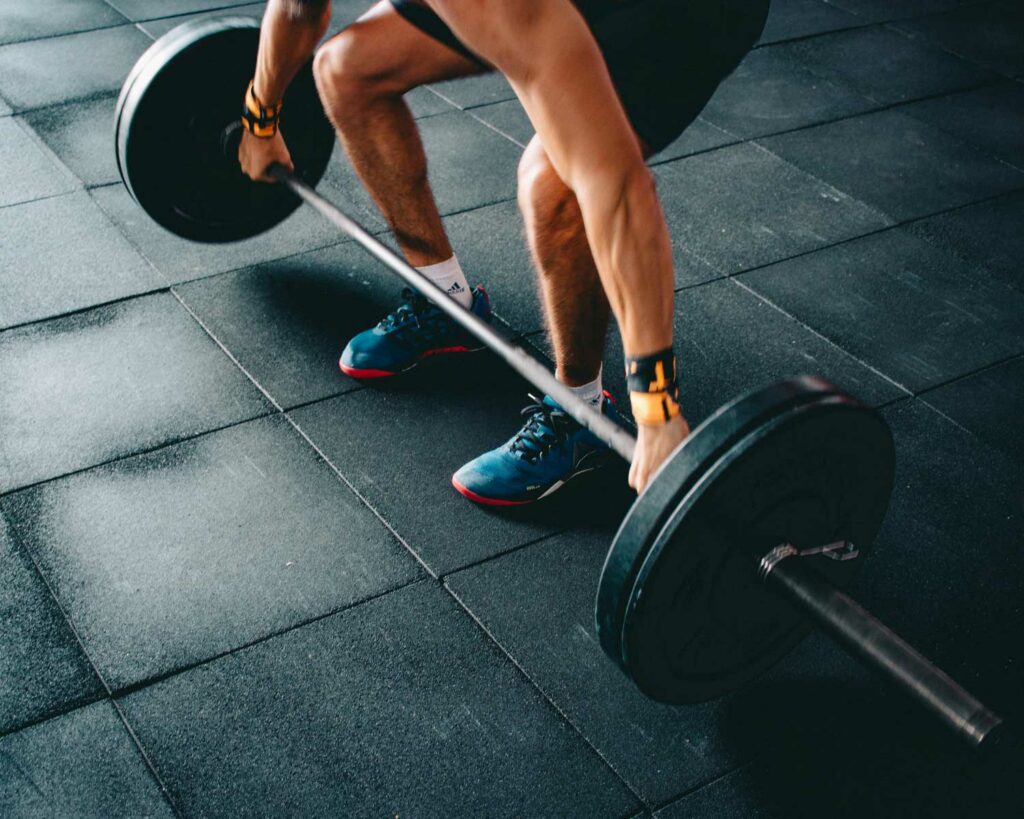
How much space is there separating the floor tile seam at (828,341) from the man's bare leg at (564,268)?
2.23 ft

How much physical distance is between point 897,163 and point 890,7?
1.39 metres

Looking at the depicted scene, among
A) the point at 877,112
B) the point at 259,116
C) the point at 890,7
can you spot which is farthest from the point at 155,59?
the point at 890,7

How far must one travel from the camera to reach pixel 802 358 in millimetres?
2219

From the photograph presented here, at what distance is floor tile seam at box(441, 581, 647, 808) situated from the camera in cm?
140

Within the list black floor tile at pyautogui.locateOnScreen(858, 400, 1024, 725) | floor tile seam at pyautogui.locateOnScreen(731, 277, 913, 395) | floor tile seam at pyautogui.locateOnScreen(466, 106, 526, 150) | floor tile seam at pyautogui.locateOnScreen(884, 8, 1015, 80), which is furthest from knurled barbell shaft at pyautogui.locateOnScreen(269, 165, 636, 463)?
floor tile seam at pyautogui.locateOnScreen(884, 8, 1015, 80)

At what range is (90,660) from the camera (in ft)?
5.04

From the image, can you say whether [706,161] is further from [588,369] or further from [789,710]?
[789,710]

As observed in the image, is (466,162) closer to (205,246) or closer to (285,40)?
(205,246)

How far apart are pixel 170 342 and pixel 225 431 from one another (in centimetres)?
32

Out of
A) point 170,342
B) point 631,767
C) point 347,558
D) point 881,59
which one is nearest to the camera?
point 631,767

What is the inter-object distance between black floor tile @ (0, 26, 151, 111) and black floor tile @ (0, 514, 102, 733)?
1922mm

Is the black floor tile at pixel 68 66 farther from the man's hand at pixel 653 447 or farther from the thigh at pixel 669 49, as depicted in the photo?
the man's hand at pixel 653 447

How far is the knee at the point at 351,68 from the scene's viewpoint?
186 cm

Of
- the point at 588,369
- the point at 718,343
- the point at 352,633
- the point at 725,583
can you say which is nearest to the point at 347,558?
the point at 352,633
